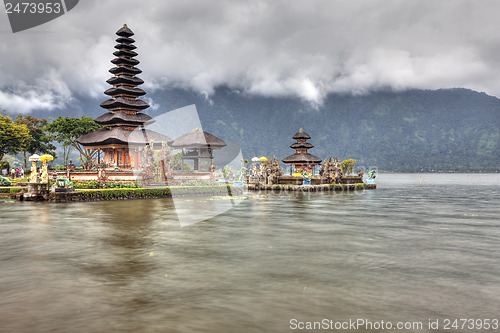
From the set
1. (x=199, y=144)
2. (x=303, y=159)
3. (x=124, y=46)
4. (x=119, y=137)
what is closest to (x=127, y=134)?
(x=119, y=137)

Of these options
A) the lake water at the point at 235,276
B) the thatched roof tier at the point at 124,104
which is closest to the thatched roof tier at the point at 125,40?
the thatched roof tier at the point at 124,104

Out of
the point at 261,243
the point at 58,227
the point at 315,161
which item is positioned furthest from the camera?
the point at 315,161

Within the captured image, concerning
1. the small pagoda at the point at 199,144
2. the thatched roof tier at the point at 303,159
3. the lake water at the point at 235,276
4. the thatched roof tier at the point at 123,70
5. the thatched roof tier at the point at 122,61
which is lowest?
the lake water at the point at 235,276

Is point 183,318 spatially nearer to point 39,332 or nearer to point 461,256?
point 39,332

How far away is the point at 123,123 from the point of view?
6675 cm

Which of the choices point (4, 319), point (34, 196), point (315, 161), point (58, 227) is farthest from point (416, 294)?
point (315, 161)

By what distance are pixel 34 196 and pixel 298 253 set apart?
32512 mm

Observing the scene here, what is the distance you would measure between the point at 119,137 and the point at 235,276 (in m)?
55.6

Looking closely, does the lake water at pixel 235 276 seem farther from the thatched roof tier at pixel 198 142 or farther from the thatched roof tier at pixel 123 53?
the thatched roof tier at pixel 123 53

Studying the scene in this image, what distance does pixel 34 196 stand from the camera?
126ft

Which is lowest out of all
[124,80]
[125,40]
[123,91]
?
[123,91]

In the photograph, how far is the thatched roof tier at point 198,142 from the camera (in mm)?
67125

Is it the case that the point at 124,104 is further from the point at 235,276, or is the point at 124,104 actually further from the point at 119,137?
the point at 235,276

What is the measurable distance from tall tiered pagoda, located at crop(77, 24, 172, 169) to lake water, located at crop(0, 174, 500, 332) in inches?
1679
